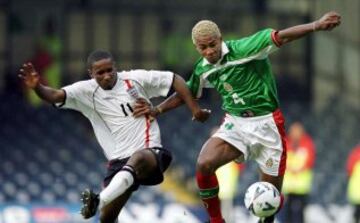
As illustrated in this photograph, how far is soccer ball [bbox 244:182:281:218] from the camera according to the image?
13.4 m

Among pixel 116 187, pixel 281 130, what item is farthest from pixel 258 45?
pixel 116 187

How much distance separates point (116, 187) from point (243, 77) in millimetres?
1608

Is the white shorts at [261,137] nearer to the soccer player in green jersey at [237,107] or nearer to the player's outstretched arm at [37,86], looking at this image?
the soccer player in green jersey at [237,107]

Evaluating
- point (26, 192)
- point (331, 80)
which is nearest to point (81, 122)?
point (26, 192)

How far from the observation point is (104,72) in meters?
13.7

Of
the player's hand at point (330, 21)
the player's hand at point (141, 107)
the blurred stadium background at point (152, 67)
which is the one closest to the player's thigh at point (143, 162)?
the player's hand at point (141, 107)

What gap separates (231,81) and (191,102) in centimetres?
47

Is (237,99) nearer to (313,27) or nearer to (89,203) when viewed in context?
(313,27)

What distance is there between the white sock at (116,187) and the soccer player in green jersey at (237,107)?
75 cm

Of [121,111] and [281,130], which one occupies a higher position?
[121,111]

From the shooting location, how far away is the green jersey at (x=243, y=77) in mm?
13609

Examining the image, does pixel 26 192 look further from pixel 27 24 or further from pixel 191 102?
pixel 191 102

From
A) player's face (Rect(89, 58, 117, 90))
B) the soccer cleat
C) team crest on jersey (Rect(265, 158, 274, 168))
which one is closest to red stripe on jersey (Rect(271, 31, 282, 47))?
team crest on jersey (Rect(265, 158, 274, 168))

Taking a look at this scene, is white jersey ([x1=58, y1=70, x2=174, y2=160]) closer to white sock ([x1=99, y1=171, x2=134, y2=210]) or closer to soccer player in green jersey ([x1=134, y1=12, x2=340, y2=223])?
soccer player in green jersey ([x1=134, y1=12, x2=340, y2=223])
